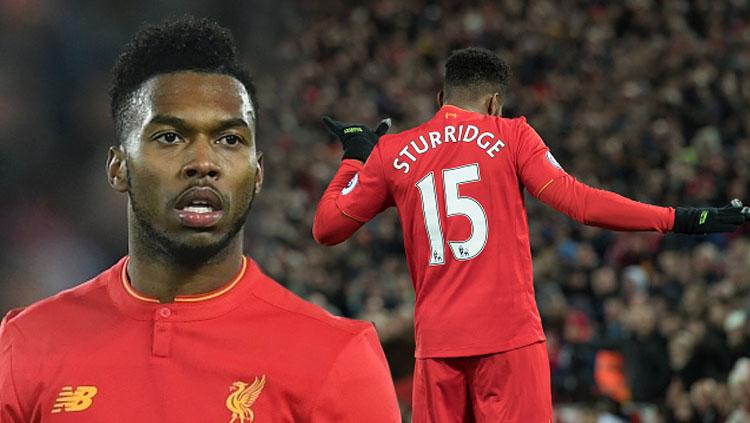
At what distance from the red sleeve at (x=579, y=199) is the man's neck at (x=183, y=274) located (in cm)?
225

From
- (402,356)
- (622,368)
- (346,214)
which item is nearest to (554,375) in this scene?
(622,368)

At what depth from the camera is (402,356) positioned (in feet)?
28.0

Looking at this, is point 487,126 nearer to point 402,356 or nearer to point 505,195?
point 505,195

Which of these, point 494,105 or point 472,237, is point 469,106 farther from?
point 472,237

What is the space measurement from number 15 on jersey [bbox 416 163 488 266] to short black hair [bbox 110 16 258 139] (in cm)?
216

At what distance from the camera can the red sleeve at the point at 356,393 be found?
7.45 ft

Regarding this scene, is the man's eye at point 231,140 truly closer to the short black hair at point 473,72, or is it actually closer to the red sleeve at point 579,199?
the red sleeve at point 579,199

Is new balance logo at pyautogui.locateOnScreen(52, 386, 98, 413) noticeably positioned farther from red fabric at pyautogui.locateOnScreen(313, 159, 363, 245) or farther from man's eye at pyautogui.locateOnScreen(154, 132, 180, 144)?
red fabric at pyautogui.locateOnScreen(313, 159, 363, 245)

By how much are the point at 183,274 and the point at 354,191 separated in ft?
8.10

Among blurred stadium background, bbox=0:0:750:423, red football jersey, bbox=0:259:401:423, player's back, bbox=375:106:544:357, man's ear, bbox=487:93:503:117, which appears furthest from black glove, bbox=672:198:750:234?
blurred stadium background, bbox=0:0:750:423

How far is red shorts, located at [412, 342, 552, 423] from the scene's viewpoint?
4.63 m

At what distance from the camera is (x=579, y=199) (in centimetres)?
446

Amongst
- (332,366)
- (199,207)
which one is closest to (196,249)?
(199,207)

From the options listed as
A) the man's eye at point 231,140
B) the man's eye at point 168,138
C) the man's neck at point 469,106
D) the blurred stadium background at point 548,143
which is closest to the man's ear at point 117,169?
the man's eye at point 168,138
